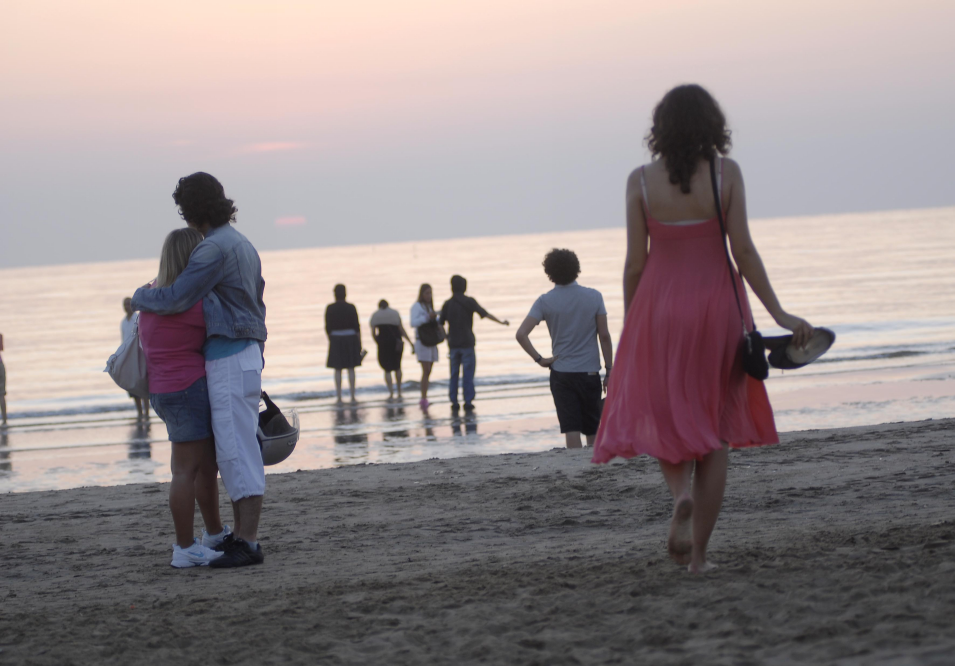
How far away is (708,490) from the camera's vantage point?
3500mm

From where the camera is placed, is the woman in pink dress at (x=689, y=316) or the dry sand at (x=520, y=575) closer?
the dry sand at (x=520, y=575)

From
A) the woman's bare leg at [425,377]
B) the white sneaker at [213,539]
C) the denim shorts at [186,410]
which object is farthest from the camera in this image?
the woman's bare leg at [425,377]

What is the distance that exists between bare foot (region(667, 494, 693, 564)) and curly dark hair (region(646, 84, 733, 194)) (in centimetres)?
111

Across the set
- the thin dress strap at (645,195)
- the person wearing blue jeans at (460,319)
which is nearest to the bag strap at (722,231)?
the thin dress strap at (645,195)

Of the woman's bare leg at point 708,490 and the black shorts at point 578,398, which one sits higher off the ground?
the woman's bare leg at point 708,490

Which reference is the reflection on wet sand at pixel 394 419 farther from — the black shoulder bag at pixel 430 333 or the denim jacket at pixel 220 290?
the denim jacket at pixel 220 290

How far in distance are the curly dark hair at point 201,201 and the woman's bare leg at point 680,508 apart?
8.13 ft

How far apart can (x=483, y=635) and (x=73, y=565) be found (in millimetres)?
2871

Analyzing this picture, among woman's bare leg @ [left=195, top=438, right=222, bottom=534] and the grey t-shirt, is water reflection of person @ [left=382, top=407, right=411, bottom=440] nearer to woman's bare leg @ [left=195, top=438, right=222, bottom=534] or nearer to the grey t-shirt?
the grey t-shirt

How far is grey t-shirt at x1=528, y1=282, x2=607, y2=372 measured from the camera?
25.6ft

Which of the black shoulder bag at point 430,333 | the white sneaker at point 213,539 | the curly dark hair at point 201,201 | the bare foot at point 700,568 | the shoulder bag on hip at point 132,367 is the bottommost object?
the white sneaker at point 213,539

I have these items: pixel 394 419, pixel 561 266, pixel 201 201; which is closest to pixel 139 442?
pixel 394 419

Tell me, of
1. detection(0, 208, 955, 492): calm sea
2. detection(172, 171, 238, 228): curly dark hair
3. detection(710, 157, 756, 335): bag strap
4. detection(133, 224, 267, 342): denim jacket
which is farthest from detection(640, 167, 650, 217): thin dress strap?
detection(0, 208, 955, 492): calm sea

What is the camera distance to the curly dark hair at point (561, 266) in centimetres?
772
